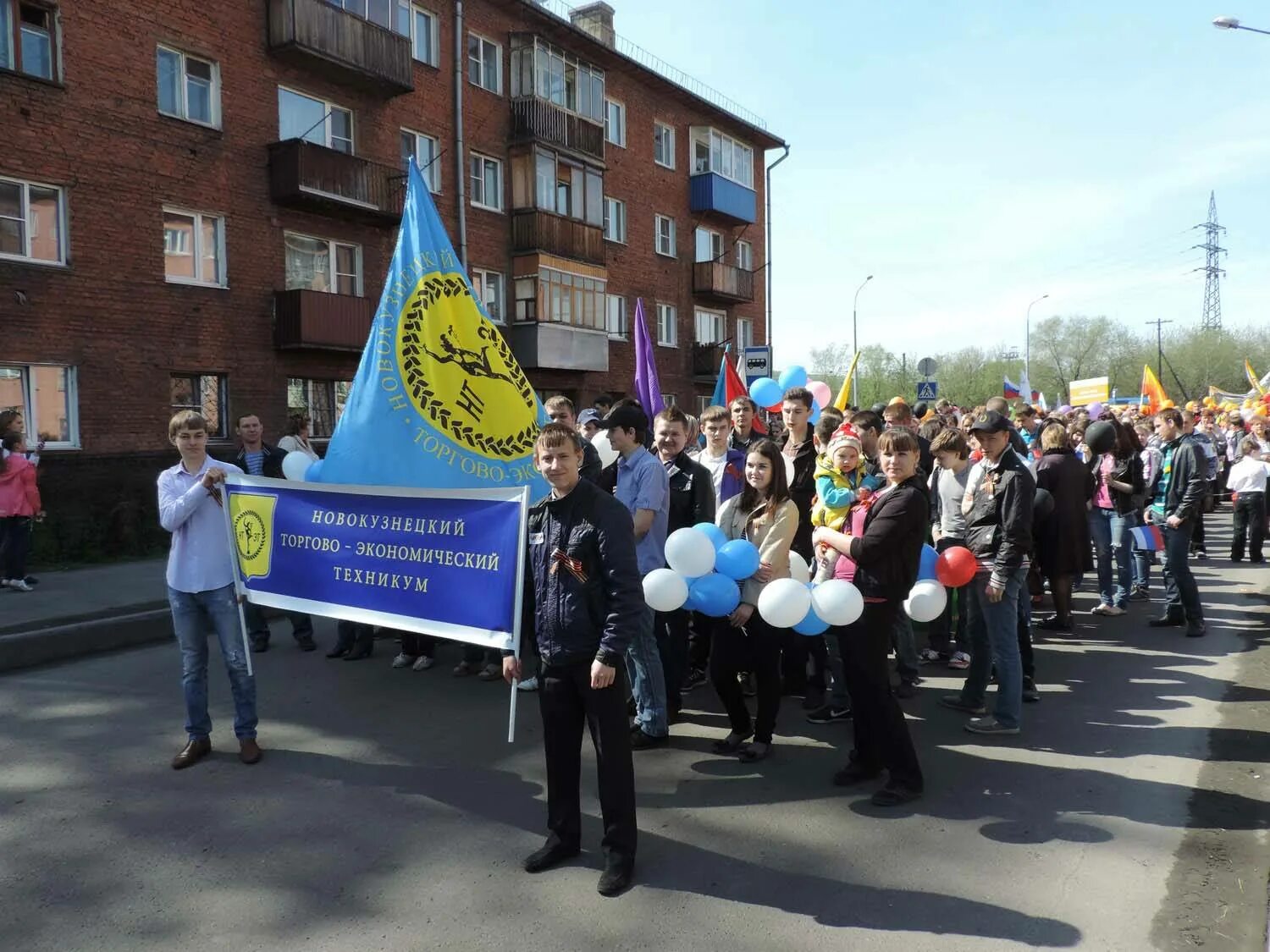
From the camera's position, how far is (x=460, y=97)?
21.6 metres

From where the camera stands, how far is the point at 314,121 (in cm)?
1869

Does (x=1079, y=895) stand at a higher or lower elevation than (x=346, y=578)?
lower

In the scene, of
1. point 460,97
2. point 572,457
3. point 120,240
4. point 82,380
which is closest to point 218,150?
point 120,240

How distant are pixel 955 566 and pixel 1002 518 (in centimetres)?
62

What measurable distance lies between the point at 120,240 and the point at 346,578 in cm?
1309

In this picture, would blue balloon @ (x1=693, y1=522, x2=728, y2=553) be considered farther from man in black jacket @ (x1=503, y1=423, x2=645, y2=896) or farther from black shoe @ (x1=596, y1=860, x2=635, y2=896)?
black shoe @ (x1=596, y1=860, x2=635, y2=896)

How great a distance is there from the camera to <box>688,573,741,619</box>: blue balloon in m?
4.61

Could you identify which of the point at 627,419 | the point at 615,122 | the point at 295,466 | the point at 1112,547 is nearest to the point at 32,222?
the point at 295,466

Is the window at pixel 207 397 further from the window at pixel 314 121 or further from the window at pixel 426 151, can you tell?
the window at pixel 426 151

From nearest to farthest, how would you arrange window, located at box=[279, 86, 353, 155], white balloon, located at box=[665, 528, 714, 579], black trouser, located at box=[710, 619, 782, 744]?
white balloon, located at box=[665, 528, 714, 579]
black trouser, located at box=[710, 619, 782, 744]
window, located at box=[279, 86, 353, 155]

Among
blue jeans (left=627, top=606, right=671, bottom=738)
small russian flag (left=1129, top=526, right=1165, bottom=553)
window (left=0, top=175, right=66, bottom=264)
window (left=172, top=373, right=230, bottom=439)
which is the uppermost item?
window (left=0, top=175, right=66, bottom=264)

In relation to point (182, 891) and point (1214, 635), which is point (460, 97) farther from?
point (182, 891)

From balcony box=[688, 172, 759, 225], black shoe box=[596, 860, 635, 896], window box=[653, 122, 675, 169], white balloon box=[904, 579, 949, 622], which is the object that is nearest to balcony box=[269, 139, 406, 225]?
window box=[653, 122, 675, 169]

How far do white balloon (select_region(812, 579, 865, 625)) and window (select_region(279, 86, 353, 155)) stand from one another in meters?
17.2
